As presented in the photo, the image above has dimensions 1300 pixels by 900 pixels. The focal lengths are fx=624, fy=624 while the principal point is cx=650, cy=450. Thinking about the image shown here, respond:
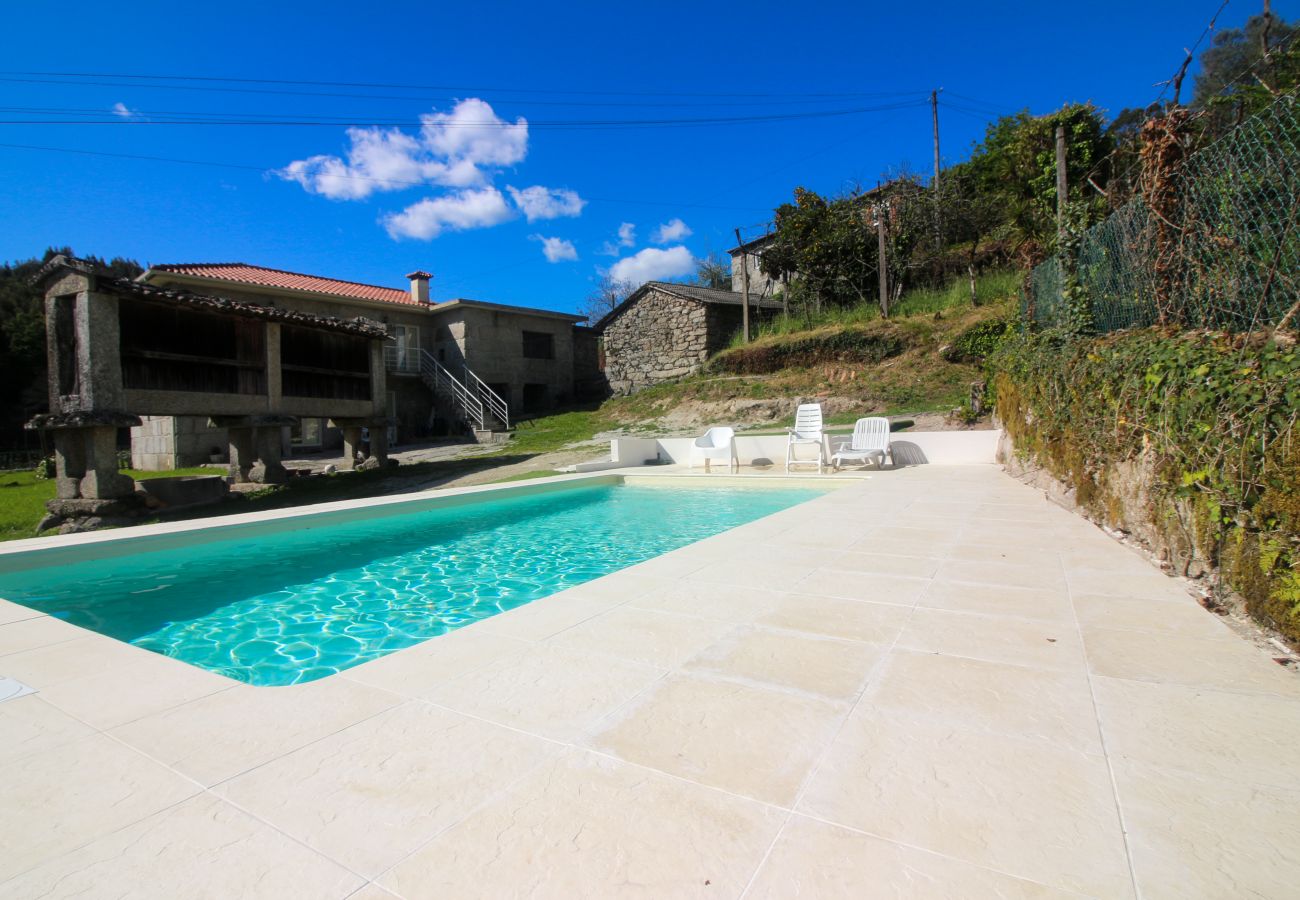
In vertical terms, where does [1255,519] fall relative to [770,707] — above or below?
above

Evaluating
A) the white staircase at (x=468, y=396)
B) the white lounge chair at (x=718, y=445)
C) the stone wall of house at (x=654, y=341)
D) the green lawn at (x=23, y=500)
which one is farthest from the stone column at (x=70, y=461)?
the stone wall of house at (x=654, y=341)

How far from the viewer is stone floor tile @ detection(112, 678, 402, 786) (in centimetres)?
177

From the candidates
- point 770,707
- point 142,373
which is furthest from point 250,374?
point 770,707

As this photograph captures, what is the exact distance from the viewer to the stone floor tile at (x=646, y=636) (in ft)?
8.14

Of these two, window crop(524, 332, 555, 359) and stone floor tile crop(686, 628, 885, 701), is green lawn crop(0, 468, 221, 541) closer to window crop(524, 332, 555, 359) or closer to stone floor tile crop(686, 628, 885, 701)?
stone floor tile crop(686, 628, 885, 701)

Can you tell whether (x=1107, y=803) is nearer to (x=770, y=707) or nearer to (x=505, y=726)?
(x=770, y=707)

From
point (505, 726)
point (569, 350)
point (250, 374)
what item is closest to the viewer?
point (505, 726)

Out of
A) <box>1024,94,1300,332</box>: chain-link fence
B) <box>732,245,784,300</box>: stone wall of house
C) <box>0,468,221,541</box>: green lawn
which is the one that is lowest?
<box>0,468,221,541</box>: green lawn

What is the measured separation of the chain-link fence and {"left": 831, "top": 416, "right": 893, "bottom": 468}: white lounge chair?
464cm

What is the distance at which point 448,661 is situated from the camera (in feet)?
8.11

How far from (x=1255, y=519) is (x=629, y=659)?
8.65 feet

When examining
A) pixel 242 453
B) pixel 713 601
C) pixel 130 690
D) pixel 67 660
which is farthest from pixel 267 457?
pixel 713 601

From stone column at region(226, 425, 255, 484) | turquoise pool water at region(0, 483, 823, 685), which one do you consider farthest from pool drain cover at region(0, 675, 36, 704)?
stone column at region(226, 425, 255, 484)

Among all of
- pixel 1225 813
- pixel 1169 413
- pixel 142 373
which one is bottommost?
pixel 1225 813
